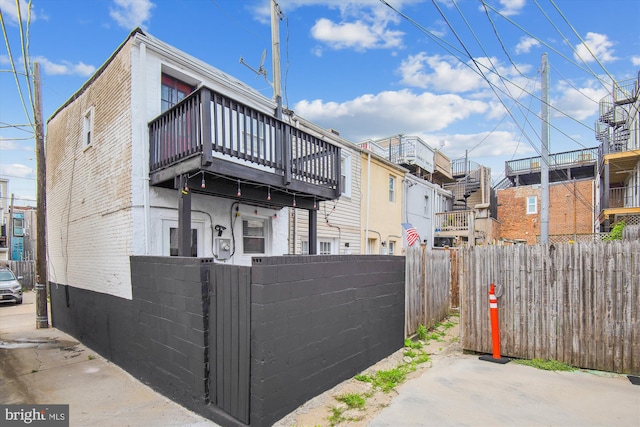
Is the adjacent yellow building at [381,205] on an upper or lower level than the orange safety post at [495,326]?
upper

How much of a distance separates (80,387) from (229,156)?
408cm

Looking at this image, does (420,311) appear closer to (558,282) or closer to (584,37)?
(558,282)

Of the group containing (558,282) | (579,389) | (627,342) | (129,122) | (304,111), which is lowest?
(579,389)

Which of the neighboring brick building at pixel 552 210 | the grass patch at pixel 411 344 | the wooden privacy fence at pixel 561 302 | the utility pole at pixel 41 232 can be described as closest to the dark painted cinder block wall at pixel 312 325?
the grass patch at pixel 411 344

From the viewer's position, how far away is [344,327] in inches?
184

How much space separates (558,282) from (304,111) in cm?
803

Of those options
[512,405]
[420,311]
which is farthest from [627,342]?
[420,311]

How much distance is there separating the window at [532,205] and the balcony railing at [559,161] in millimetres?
2451

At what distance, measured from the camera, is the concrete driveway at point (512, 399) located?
3527mm

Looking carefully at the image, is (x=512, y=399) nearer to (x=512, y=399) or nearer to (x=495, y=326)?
(x=512, y=399)

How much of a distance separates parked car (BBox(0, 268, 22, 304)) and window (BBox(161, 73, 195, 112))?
14136mm

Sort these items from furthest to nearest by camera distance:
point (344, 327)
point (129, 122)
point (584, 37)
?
1. point (584, 37)
2. point (129, 122)
3. point (344, 327)

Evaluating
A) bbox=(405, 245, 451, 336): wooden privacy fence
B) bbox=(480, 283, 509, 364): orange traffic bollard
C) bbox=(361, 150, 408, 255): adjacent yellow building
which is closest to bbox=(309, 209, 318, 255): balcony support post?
bbox=(405, 245, 451, 336): wooden privacy fence

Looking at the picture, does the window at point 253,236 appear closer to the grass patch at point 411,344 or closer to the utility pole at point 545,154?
the grass patch at point 411,344
